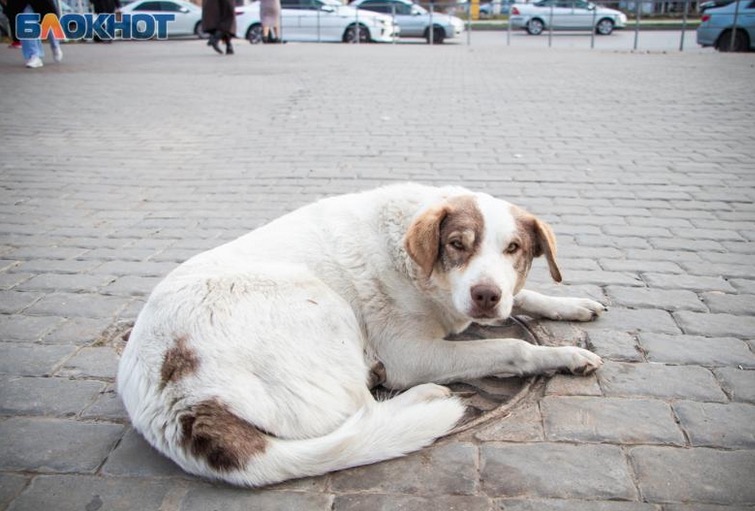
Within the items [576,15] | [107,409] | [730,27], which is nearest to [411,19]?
[576,15]

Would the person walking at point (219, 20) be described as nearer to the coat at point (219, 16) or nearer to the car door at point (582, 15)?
the coat at point (219, 16)

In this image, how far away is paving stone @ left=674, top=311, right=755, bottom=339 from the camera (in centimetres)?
363

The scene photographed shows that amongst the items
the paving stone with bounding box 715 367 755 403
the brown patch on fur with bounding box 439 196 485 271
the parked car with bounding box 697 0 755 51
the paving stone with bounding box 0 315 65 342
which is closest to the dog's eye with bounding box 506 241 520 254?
the brown patch on fur with bounding box 439 196 485 271

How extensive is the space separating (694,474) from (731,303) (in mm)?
1919

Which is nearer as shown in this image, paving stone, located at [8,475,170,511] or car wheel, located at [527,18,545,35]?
paving stone, located at [8,475,170,511]

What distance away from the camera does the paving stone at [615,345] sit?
3.41 meters

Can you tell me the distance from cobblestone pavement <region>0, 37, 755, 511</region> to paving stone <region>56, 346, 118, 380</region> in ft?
0.05

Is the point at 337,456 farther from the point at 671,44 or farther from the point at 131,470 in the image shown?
the point at 671,44

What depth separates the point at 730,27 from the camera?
2080cm

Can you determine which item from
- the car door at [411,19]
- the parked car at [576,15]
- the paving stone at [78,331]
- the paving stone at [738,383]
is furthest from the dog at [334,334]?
the parked car at [576,15]

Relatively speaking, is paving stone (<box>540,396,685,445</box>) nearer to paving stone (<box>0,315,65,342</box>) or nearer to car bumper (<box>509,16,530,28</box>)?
paving stone (<box>0,315,65,342</box>)

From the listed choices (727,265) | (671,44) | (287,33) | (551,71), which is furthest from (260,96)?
(671,44)

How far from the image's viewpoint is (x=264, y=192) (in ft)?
21.9

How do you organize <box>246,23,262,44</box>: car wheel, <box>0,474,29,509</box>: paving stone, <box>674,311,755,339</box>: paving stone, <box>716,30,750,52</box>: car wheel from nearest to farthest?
<box>0,474,29,509</box>: paving stone
<box>674,311,755,339</box>: paving stone
<box>716,30,750,52</box>: car wheel
<box>246,23,262,44</box>: car wheel
